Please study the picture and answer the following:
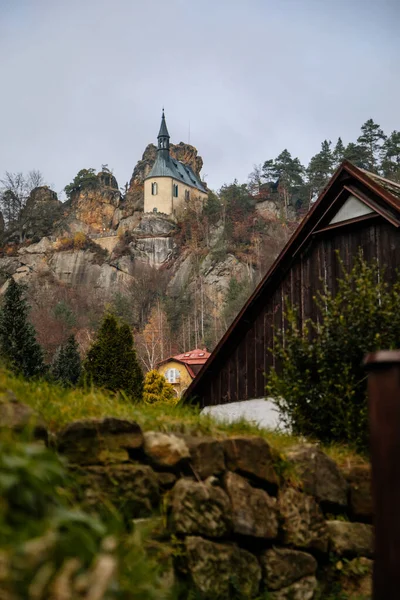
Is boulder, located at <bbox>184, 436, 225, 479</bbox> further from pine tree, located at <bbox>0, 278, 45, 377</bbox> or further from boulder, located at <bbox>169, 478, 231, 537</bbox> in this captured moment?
pine tree, located at <bbox>0, 278, 45, 377</bbox>

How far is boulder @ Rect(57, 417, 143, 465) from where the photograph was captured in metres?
4.09

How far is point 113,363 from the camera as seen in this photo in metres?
19.6

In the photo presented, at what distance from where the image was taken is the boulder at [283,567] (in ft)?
15.3

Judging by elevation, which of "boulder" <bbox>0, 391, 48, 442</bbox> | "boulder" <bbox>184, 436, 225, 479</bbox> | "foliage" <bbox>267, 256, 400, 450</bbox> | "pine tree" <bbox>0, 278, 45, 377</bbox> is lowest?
"boulder" <bbox>184, 436, 225, 479</bbox>

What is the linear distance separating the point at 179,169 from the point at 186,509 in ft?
297

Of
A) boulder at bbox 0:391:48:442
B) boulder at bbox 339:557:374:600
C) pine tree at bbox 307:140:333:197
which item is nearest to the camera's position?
boulder at bbox 0:391:48:442

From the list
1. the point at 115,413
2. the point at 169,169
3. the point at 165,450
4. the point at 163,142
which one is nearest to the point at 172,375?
the point at 115,413

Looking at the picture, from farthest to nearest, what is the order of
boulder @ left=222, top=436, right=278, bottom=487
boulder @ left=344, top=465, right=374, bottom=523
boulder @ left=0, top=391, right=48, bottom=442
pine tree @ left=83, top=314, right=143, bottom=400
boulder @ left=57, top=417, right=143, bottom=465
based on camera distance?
pine tree @ left=83, top=314, right=143, bottom=400 < boulder @ left=344, top=465, right=374, bottom=523 < boulder @ left=222, top=436, right=278, bottom=487 < boulder @ left=57, top=417, right=143, bottom=465 < boulder @ left=0, top=391, right=48, bottom=442

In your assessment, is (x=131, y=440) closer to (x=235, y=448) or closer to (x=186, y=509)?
(x=186, y=509)

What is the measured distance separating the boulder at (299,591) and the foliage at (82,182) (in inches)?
3549

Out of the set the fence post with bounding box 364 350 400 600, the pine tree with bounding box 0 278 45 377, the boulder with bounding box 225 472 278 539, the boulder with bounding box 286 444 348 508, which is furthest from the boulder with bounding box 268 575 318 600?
the pine tree with bounding box 0 278 45 377

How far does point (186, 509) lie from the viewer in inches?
169

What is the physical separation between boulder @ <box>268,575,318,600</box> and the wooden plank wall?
198 inches

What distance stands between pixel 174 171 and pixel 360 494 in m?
86.9
